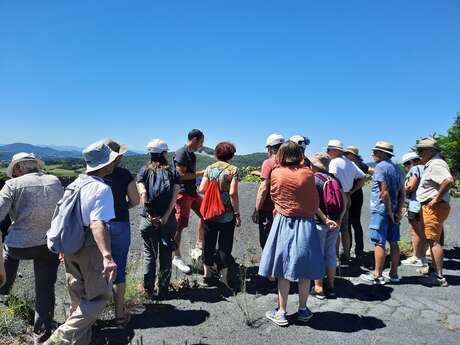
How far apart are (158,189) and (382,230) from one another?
3.00m

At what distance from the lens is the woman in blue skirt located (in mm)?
3908

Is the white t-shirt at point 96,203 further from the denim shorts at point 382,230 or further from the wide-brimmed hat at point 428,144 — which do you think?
the wide-brimmed hat at point 428,144

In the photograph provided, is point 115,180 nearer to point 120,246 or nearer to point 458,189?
point 120,246

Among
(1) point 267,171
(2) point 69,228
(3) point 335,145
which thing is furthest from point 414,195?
(2) point 69,228

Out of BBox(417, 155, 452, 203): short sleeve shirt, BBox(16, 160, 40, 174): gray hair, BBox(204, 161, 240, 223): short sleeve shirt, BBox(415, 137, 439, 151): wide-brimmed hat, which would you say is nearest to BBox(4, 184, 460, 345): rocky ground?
BBox(204, 161, 240, 223): short sleeve shirt

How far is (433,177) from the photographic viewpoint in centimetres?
529

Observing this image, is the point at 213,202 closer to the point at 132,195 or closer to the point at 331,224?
the point at 132,195

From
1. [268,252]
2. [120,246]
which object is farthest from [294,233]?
[120,246]

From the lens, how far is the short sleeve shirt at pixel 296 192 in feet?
12.9

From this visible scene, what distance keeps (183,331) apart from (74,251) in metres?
1.46

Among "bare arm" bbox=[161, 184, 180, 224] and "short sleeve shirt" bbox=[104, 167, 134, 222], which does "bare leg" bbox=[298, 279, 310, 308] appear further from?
"short sleeve shirt" bbox=[104, 167, 134, 222]

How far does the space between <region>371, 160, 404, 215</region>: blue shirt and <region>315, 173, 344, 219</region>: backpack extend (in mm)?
828

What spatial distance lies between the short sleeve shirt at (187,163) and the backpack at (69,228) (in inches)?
101

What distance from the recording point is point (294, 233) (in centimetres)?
396
